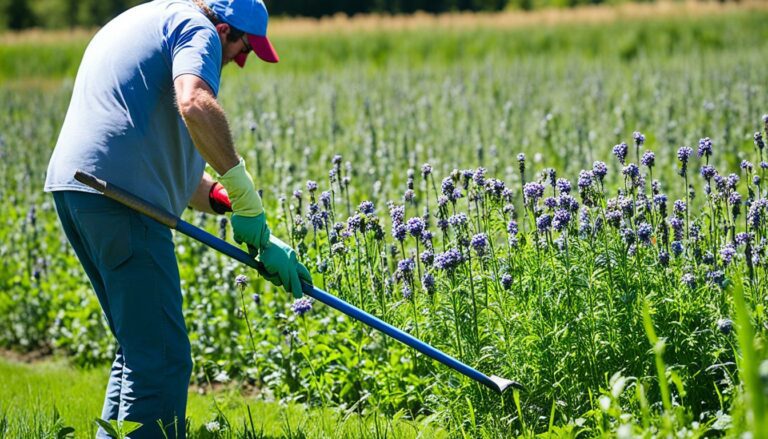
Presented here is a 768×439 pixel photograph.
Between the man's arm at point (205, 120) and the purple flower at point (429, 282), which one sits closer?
the man's arm at point (205, 120)

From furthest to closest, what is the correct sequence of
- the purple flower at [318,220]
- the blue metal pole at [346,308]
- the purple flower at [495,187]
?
the purple flower at [318,220], the purple flower at [495,187], the blue metal pole at [346,308]

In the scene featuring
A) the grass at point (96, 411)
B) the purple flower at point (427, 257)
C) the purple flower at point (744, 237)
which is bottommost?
the grass at point (96, 411)

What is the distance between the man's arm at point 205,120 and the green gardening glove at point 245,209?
7 cm

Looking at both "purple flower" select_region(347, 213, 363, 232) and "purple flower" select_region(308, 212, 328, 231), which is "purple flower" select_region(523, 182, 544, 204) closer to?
"purple flower" select_region(347, 213, 363, 232)

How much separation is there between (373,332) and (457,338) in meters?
0.82

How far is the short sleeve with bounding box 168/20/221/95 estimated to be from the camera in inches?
140

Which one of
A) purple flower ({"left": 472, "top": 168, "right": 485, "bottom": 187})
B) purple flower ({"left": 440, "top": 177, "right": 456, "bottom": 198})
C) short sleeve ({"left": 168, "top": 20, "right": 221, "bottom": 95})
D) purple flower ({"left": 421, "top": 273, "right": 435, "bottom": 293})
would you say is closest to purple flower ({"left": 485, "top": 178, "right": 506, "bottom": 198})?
purple flower ({"left": 472, "top": 168, "right": 485, "bottom": 187})

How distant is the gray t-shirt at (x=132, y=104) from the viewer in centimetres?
376

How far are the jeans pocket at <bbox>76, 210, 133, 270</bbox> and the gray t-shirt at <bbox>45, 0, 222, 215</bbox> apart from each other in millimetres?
127

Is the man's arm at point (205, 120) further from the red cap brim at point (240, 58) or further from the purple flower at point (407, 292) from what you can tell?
the purple flower at point (407, 292)

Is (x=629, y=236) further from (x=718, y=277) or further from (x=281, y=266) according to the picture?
(x=281, y=266)

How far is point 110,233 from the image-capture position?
3779 mm

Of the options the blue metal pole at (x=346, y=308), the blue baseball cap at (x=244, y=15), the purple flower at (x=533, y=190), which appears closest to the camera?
the blue metal pole at (x=346, y=308)

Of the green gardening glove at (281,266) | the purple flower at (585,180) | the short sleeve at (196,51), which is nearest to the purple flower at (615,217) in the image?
the purple flower at (585,180)
